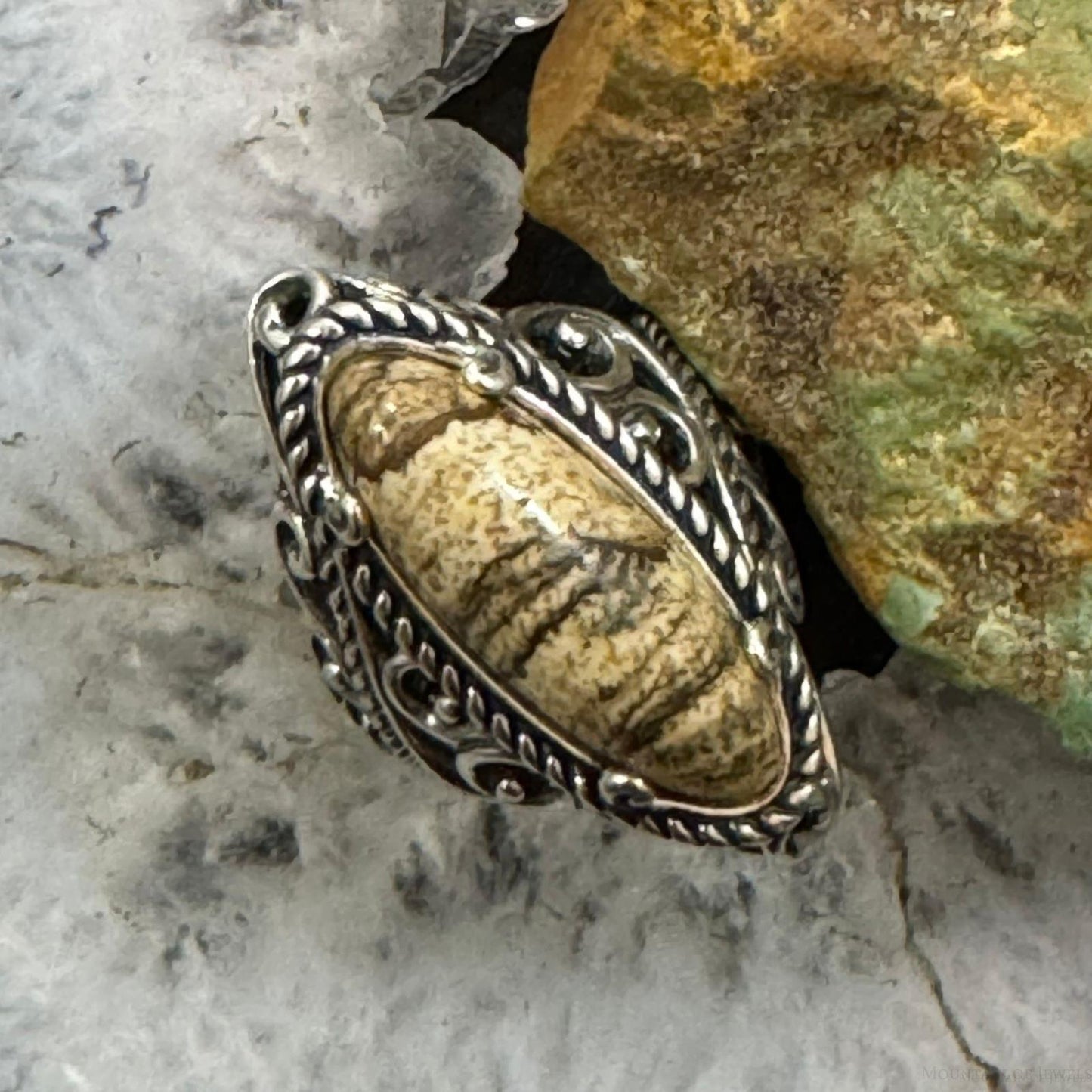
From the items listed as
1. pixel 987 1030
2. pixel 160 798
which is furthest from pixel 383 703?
pixel 987 1030

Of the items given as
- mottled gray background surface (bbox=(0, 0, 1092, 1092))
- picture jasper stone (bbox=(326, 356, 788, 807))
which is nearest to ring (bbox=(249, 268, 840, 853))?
picture jasper stone (bbox=(326, 356, 788, 807))

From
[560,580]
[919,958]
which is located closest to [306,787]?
[560,580]

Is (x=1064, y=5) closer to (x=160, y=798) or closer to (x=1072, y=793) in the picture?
(x=1072, y=793)

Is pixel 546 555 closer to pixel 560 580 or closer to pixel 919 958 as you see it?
pixel 560 580

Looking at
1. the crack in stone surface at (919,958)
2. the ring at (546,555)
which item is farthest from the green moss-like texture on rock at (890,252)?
the crack in stone surface at (919,958)

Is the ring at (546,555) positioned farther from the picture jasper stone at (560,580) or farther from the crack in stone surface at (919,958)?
the crack in stone surface at (919,958)

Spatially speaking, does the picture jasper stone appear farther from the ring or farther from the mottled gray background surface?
the mottled gray background surface

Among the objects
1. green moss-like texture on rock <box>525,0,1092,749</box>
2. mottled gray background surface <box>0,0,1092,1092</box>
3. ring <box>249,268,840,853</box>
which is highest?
green moss-like texture on rock <box>525,0,1092,749</box>

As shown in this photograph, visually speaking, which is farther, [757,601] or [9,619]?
[9,619]
